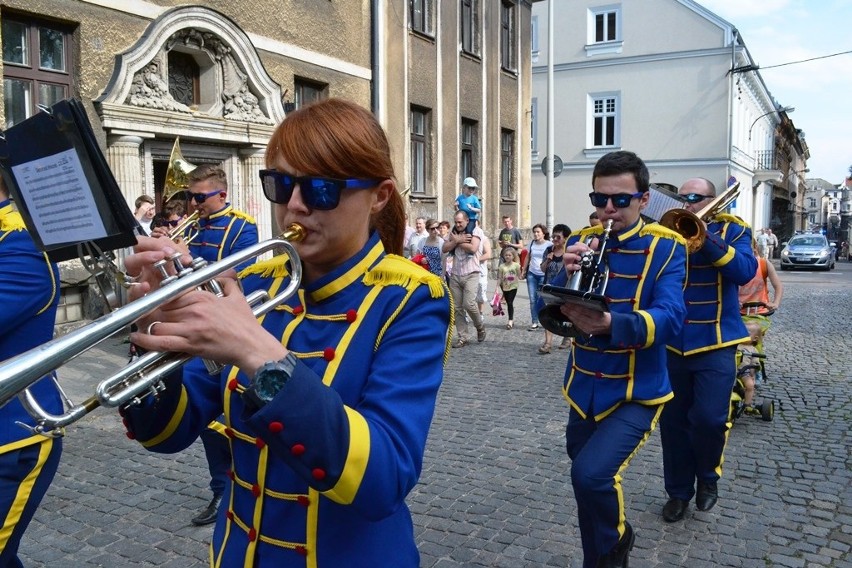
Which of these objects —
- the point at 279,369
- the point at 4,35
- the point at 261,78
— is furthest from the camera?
the point at 261,78

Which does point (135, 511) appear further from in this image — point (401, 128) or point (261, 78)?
point (401, 128)

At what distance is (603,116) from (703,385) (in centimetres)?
2837

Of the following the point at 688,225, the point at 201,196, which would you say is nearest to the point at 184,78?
the point at 201,196

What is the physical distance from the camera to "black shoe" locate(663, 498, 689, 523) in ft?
14.7

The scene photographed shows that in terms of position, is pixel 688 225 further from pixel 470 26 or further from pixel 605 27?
pixel 605 27

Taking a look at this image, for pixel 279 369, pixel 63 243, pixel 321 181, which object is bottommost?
pixel 279 369

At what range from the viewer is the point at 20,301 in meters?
2.56

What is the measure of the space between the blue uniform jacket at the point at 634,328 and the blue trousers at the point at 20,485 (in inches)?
89.7

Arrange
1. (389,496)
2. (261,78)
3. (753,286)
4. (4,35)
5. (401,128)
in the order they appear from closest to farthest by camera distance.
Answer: (389,496) < (753,286) < (4,35) < (261,78) < (401,128)

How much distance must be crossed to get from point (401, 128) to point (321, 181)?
575 inches

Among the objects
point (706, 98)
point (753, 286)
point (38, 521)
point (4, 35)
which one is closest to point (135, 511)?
point (38, 521)

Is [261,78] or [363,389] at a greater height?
[261,78]

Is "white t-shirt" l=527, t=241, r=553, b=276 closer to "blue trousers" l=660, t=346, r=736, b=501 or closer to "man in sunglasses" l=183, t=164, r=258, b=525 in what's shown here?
"man in sunglasses" l=183, t=164, r=258, b=525

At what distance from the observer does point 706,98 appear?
2970cm
